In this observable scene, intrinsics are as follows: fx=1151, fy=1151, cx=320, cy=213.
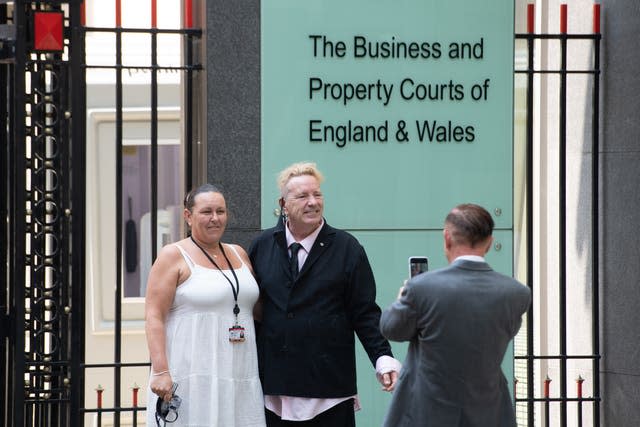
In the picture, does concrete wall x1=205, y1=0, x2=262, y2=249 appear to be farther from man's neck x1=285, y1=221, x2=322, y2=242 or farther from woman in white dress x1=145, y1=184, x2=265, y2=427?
woman in white dress x1=145, y1=184, x2=265, y2=427

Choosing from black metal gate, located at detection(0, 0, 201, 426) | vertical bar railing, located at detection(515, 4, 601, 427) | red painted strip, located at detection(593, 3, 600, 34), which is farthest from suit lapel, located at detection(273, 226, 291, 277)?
red painted strip, located at detection(593, 3, 600, 34)

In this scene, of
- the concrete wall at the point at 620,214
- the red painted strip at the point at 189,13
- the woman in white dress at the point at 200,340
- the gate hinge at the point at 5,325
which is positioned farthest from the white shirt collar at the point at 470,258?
the red painted strip at the point at 189,13

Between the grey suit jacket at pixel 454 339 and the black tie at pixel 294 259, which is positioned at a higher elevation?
the black tie at pixel 294 259

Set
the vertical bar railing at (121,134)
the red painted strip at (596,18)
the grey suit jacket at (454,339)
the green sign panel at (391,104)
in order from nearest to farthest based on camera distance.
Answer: the grey suit jacket at (454,339) < the vertical bar railing at (121,134) < the green sign panel at (391,104) < the red painted strip at (596,18)

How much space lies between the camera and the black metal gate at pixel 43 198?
16.8ft

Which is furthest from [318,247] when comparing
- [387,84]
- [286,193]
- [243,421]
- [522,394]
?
[522,394]

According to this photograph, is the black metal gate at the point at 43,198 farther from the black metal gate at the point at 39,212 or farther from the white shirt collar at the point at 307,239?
the white shirt collar at the point at 307,239

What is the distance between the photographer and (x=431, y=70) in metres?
7.10

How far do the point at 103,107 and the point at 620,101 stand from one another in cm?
435

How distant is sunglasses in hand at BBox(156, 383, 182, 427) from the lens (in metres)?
5.17

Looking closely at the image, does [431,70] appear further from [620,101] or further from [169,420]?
[169,420]

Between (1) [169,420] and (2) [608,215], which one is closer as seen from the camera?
(1) [169,420]

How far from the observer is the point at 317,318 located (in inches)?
213

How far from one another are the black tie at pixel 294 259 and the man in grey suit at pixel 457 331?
984 mm
